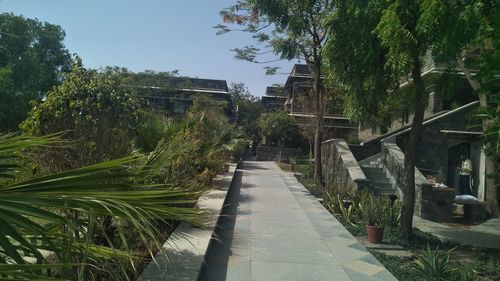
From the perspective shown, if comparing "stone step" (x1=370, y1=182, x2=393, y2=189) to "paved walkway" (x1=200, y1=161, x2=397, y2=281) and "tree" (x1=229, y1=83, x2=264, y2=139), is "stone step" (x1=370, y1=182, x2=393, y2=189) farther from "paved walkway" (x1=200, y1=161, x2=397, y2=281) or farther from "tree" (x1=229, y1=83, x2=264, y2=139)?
"tree" (x1=229, y1=83, x2=264, y2=139)

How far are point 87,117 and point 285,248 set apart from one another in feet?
12.0

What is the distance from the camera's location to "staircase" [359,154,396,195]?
1478 centimetres

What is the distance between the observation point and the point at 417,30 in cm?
766

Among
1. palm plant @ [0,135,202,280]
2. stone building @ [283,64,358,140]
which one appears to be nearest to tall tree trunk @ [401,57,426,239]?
palm plant @ [0,135,202,280]

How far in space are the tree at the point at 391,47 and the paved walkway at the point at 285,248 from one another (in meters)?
1.86

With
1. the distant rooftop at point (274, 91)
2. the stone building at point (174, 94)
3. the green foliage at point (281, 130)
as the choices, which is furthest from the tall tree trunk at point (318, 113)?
the distant rooftop at point (274, 91)

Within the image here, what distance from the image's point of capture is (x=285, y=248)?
25.4ft

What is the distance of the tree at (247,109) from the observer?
5578 centimetres

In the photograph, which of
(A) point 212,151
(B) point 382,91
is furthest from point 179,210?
(A) point 212,151

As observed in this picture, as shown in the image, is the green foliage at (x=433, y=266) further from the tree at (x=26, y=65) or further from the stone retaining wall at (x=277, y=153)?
the stone retaining wall at (x=277, y=153)

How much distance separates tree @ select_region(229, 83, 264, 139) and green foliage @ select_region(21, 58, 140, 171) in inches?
1699

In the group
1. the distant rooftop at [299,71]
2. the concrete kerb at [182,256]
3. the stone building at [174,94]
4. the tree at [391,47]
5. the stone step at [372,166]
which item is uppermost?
the distant rooftop at [299,71]

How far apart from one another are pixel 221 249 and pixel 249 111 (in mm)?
55277

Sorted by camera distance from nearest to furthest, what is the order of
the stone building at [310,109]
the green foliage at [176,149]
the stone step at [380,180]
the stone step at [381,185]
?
the green foliage at [176,149] < the stone step at [381,185] < the stone step at [380,180] < the stone building at [310,109]
